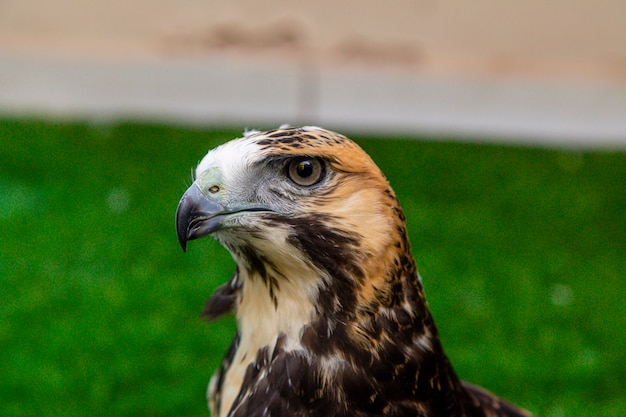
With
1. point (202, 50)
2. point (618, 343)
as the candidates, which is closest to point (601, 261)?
point (618, 343)

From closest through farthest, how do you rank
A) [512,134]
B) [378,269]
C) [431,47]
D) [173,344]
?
1. [378,269]
2. [173,344]
3. [512,134]
4. [431,47]

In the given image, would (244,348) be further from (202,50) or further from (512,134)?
(202,50)

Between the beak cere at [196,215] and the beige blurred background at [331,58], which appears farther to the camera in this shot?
the beige blurred background at [331,58]

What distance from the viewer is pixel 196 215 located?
2.05 meters

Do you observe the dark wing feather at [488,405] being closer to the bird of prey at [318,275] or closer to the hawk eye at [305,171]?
the bird of prey at [318,275]

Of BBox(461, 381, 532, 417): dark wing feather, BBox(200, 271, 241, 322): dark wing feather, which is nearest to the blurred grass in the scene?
BBox(461, 381, 532, 417): dark wing feather

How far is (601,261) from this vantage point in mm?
5172

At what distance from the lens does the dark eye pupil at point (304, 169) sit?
209 cm

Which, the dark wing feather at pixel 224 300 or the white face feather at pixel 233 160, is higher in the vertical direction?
the white face feather at pixel 233 160

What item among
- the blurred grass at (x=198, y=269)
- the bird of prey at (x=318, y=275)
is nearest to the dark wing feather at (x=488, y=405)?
the bird of prey at (x=318, y=275)

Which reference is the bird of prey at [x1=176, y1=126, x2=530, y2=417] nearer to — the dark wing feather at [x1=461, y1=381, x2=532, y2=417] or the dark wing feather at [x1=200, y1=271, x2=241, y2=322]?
the dark wing feather at [x1=200, y1=271, x2=241, y2=322]

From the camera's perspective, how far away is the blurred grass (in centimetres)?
397

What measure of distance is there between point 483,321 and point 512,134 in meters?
2.86

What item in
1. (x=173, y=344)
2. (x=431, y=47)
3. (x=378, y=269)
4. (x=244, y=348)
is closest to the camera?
(x=378, y=269)
